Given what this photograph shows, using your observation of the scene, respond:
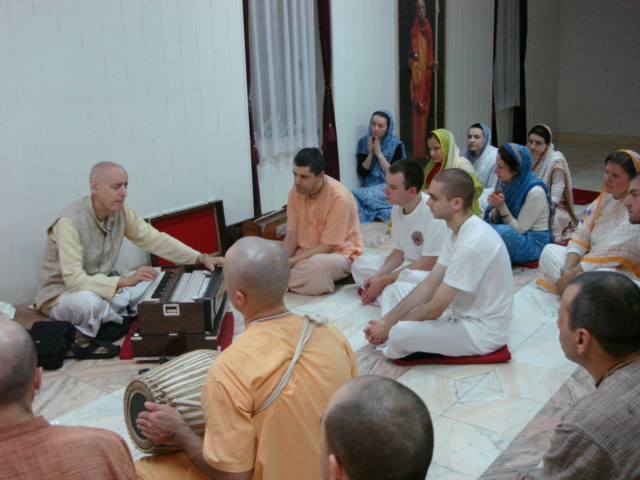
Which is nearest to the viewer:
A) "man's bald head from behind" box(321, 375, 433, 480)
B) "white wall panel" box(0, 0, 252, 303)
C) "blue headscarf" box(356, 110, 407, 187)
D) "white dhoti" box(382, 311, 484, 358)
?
"man's bald head from behind" box(321, 375, 433, 480)

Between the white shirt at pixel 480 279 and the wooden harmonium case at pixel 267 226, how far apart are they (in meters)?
2.21

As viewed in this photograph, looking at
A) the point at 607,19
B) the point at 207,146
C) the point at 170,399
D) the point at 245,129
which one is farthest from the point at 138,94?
the point at 607,19

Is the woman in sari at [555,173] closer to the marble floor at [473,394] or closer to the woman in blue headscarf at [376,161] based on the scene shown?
the woman in blue headscarf at [376,161]

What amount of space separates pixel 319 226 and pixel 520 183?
1627mm

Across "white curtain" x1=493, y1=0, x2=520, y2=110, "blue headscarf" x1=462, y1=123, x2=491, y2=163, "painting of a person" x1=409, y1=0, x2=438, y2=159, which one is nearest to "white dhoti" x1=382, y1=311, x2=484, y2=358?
"blue headscarf" x1=462, y1=123, x2=491, y2=163

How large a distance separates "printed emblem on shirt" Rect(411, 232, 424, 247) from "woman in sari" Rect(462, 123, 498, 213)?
229cm

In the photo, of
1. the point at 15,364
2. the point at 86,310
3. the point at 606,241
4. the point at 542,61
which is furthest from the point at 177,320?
the point at 542,61

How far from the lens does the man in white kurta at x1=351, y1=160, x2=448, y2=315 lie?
4.04 meters

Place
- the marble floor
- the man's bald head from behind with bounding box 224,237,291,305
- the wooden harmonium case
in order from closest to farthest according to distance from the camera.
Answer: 1. the man's bald head from behind with bounding box 224,237,291,305
2. the marble floor
3. the wooden harmonium case

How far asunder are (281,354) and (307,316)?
0.17 metres

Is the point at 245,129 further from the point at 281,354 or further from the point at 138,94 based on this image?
the point at 281,354

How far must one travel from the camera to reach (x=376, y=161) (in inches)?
270

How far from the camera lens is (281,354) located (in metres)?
1.81

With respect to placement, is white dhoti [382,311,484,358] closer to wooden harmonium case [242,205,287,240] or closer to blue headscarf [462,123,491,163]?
wooden harmonium case [242,205,287,240]
